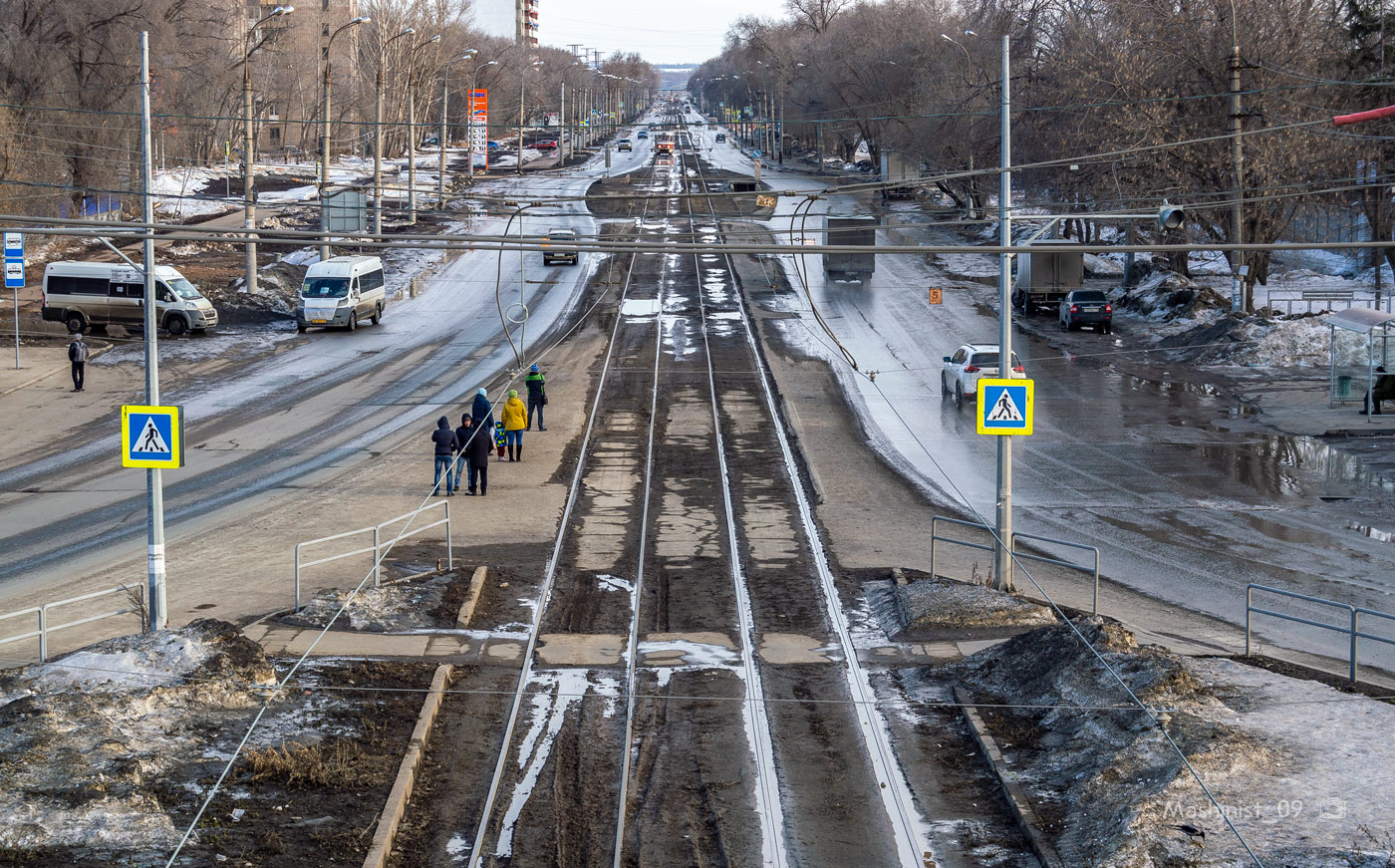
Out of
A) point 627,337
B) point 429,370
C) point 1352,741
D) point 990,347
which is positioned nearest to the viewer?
point 1352,741

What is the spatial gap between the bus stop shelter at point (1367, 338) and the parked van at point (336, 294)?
94.2ft

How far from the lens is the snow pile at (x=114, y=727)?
960 centimetres

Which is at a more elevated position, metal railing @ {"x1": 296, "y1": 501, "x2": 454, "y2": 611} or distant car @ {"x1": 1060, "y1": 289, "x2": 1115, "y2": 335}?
distant car @ {"x1": 1060, "y1": 289, "x2": 1115, "y2": 335}

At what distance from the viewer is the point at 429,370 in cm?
3625

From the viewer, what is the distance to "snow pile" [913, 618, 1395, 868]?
9.39 m

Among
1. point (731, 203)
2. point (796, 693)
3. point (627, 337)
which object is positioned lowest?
point (796, 693)

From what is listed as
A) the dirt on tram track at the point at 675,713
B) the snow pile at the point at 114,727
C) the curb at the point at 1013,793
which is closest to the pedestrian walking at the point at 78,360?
the dirt on tram track at the point at 675,713

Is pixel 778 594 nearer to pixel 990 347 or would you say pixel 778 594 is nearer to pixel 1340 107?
pixel 990 347

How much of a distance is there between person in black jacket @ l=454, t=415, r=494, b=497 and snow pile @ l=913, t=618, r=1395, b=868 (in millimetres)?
10798

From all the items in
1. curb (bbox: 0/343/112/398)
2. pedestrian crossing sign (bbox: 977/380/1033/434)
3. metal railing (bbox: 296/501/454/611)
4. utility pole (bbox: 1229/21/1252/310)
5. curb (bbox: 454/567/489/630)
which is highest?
utility pole (bbox: 1229/21/1252/310)

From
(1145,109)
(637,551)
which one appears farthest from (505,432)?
(1145,109)

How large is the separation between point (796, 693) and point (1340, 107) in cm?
3920

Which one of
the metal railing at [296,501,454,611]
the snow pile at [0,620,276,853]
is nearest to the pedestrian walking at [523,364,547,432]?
the metal railing at [296,501,454,611]

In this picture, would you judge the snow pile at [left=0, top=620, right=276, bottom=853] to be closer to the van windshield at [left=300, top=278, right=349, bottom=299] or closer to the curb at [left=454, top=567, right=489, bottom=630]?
the curb at [left=454, top=567, right=489, bottom=630]
